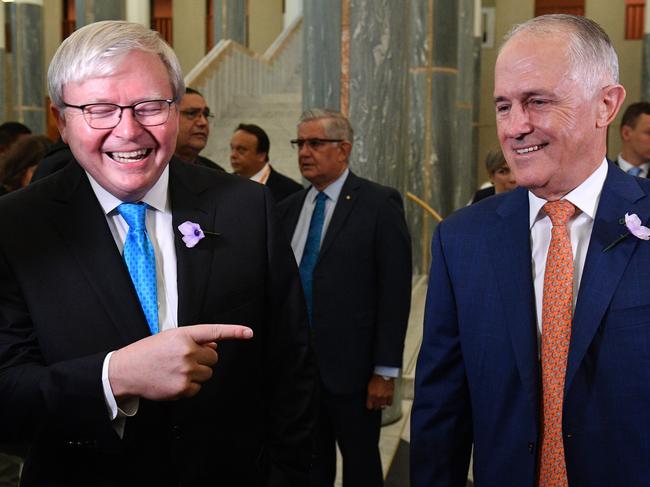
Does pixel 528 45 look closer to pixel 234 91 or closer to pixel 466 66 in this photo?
pixel 466 66

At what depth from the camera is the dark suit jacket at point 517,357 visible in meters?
1.96

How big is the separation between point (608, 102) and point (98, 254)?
4.45 ft

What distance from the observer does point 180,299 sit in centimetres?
191

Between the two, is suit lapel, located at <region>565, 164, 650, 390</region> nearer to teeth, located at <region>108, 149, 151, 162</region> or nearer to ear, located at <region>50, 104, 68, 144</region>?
teeth, located at <region>108, 149, 151, 162</region>

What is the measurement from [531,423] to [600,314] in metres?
0.34

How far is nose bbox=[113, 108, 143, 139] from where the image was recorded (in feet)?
5.90

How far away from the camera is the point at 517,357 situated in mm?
2057

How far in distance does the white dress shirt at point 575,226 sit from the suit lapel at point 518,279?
0.04m

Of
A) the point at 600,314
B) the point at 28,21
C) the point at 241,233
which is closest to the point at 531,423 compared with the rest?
the point at 600,314

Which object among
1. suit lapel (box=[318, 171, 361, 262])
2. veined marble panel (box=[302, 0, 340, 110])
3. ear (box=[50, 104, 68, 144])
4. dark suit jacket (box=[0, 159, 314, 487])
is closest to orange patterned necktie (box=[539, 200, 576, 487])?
dark suit jacket (box=[0, 159, 314, 487])

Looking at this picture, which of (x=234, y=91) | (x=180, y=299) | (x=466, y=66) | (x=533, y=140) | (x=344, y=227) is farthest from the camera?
(x=234, y=91)

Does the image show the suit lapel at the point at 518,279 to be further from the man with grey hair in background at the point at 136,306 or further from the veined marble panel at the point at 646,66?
the veined marble panel at the point at 646,66

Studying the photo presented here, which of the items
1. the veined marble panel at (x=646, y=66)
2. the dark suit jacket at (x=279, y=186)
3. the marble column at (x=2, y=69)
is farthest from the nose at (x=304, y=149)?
the marble column at (x=2, y=69)

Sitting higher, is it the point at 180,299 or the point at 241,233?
the point at 241,233
